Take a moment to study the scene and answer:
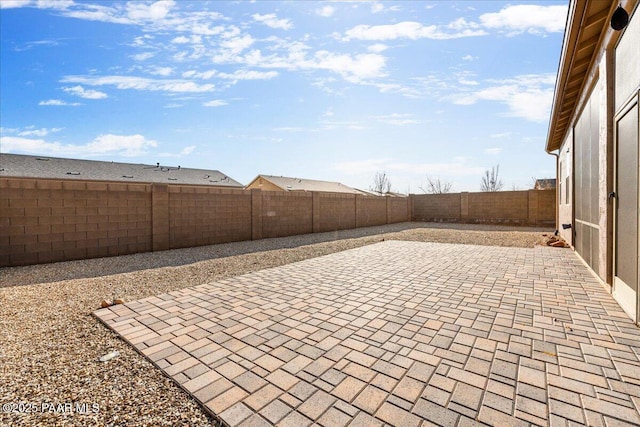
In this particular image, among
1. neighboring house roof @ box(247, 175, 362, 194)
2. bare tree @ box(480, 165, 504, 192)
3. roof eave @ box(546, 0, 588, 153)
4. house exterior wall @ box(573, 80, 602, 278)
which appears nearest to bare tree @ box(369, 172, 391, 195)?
bare tree @ box(480, 165, 504, 192)

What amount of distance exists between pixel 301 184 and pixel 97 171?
A: 54.5ft

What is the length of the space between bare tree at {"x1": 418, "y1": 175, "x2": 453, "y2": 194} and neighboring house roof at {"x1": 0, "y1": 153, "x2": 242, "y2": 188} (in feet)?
106

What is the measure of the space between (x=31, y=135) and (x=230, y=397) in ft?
79.8

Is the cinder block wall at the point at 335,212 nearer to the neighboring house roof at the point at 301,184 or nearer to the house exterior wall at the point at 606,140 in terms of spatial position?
the house exterior wall at the point at 606,140

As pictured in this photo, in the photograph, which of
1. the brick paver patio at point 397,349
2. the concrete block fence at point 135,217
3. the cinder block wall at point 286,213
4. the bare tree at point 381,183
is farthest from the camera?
the bare tree at point 381,183

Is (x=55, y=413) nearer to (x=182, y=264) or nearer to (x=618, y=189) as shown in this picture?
(x=182, y=264)

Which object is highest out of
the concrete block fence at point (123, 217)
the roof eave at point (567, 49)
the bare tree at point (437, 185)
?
the bare tree at point (437, 185)

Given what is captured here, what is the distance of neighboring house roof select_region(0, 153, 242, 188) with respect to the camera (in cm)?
1609

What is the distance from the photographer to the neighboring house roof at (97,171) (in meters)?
16.1

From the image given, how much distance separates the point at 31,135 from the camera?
1767cm

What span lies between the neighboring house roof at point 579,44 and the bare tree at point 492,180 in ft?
135

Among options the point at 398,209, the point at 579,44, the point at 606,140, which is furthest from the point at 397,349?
the point at 398,209

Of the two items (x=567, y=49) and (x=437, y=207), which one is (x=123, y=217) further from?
(x=437, y=207)

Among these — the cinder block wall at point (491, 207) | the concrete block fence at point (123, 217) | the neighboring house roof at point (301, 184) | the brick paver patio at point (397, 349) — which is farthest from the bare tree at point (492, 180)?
the brick paver patio at point (397, 349)
